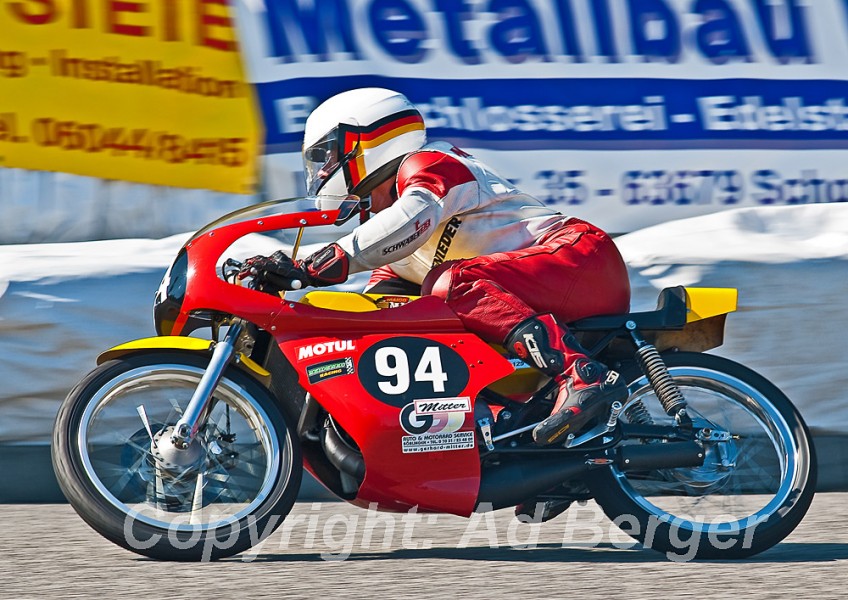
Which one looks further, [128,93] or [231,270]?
[128,93]

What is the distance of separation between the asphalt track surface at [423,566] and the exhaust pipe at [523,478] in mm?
188

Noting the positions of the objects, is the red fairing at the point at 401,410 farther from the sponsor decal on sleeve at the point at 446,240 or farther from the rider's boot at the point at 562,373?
the sponsor decal on sleeve at the point at 446,240

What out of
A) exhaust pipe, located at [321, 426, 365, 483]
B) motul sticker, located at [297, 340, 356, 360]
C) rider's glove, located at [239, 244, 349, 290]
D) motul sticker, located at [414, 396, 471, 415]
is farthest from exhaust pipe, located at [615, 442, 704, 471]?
rider's glove, located at [239, 244, 349, 290]

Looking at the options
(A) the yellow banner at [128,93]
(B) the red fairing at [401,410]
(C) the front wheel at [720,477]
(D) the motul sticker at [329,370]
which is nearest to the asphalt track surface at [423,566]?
(C) the front wheel at [720,477]

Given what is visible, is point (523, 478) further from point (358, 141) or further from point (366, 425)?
point (358, 141)

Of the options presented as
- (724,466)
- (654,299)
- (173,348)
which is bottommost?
(654,299)

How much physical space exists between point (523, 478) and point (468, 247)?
79cm

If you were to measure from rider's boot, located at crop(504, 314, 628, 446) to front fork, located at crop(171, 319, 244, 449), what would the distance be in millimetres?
870

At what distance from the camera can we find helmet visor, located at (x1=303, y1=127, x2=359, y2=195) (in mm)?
4945

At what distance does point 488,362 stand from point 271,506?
31.8 inches

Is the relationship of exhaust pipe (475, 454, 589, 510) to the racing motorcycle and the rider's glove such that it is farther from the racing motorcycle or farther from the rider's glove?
the rider's glove

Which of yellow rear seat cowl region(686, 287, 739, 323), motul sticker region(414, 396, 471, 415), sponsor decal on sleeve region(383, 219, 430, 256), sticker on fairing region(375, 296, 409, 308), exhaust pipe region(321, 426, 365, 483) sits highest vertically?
sponsor decal on sleeve region(383, 219, 430, 256)

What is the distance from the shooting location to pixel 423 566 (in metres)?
4.59

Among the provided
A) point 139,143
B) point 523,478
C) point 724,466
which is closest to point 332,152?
point 523,478
